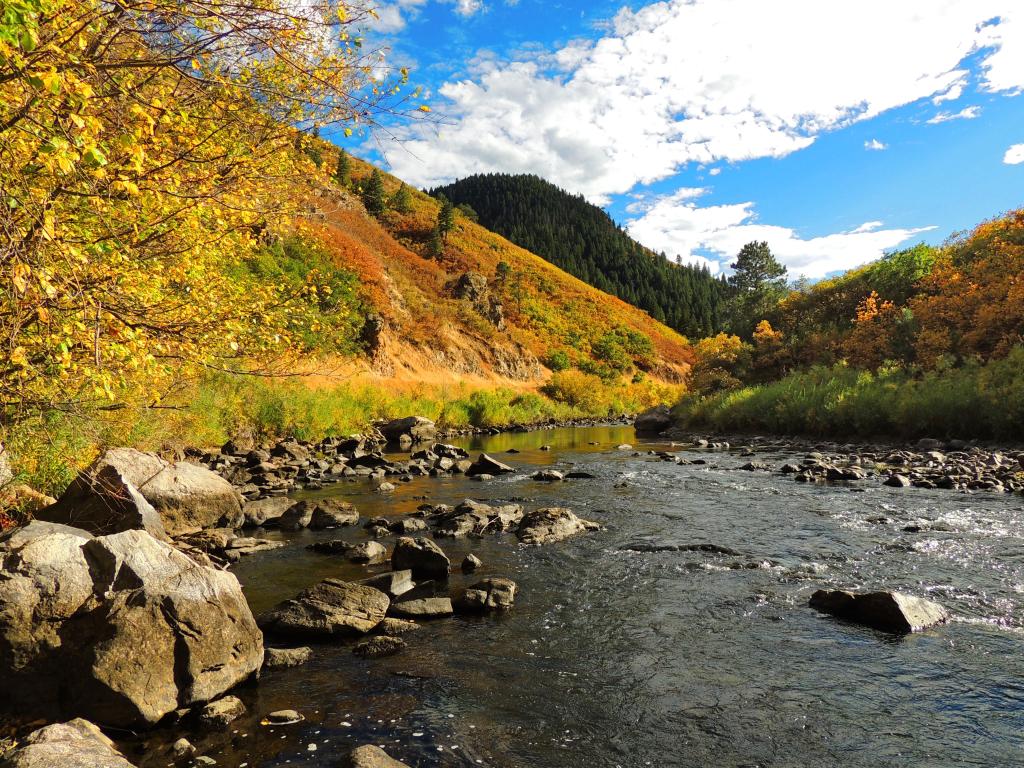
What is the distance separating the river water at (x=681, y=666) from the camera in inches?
162

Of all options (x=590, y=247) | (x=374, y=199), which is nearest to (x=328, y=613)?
(x=374, y=199)

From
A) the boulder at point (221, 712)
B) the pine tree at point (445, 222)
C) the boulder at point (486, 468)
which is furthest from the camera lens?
the pine tree at point (445, 222)

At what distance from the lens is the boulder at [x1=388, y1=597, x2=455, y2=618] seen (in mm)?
6434

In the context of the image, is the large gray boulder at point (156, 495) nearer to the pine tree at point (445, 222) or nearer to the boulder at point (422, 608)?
the boulder at point (422, 608)

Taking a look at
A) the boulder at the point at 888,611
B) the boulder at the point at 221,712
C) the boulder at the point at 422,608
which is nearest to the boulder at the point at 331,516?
the boulder at the point at 422,608

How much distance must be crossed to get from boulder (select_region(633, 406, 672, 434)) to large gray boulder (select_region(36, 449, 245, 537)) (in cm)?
2558

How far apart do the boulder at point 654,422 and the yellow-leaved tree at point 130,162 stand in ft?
92.8

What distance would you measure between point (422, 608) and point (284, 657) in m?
1.61

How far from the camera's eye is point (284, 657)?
5301mm

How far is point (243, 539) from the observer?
9.05 m

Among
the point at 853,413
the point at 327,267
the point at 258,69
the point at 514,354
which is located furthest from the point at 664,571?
the point at 514,354

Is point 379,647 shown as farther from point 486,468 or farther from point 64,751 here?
point 486,468

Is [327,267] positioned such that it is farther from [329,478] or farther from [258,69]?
[258,69]

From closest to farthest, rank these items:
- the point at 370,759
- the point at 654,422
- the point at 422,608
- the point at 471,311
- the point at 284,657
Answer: the point at 370,759, the point at 284,657, the point at 422,608, the point at 654,422, the point at 471,311
